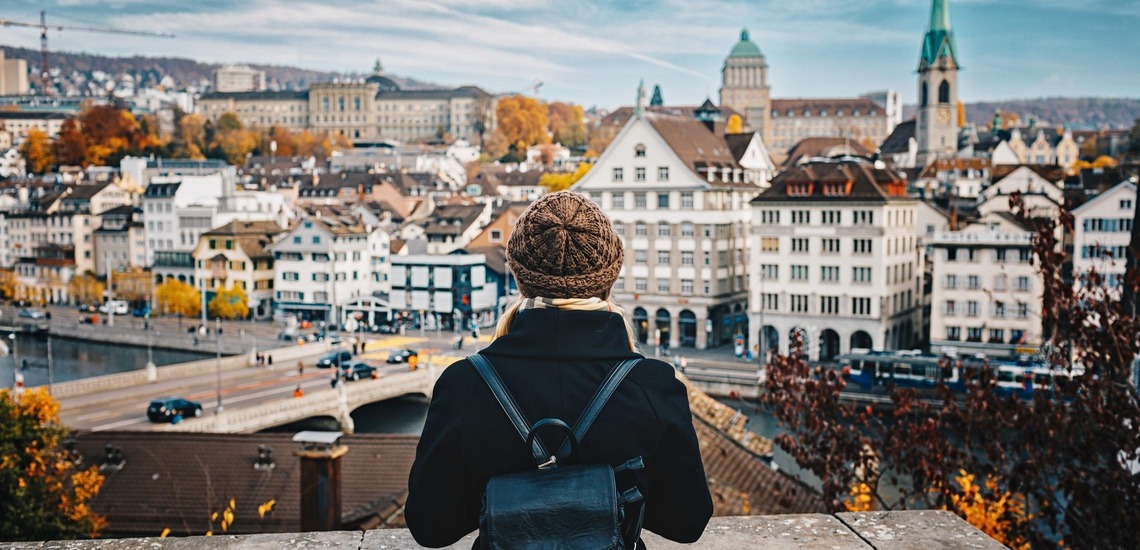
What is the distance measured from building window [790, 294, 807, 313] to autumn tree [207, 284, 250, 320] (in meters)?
31.1

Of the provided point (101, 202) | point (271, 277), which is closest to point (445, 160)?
point (101, 202)

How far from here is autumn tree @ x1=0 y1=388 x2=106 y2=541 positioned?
14.6 meters

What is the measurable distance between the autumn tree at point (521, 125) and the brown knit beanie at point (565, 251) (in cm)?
13952

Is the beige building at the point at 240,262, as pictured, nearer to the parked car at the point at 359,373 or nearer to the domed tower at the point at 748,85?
the parked car at the point at 359,373

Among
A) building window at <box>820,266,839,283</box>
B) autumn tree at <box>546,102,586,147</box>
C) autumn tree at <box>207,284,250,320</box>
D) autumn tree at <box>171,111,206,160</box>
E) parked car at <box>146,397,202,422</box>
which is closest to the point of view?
parked car at <box>146,397,202,422</box>

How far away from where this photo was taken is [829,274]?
149 feet

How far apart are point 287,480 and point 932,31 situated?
315 ft

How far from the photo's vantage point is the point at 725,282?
168 feet

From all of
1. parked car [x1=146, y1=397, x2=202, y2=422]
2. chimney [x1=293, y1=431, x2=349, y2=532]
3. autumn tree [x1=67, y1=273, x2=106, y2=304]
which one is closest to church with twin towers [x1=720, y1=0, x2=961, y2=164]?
autumn tree [x1=67, y1=273, x2=106, y2=304]

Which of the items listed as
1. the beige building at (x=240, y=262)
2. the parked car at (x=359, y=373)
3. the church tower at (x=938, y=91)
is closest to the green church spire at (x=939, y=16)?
the church tower at (x=938, y=91)

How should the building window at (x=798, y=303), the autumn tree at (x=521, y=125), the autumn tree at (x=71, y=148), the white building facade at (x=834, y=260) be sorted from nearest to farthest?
the white building facade at (x=834, y=260), the building window at (x=798, y=303), the autumn tree at (x=71, y=148), the autumn tree at (x=521, y=125)

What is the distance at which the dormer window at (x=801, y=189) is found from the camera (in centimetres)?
4647

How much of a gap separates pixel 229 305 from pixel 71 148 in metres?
67.3

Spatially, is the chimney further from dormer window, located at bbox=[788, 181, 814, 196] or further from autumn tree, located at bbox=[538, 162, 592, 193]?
autumn tree, located at bbox=[538, 162, 592, 193]
